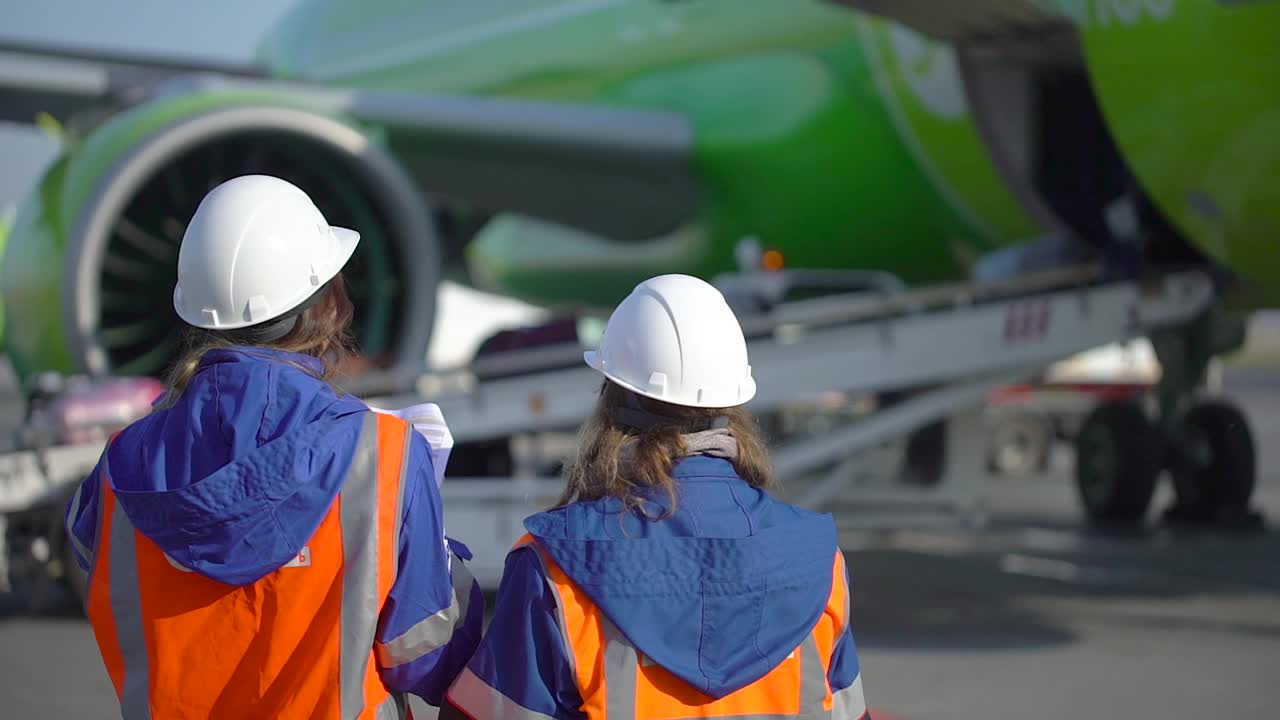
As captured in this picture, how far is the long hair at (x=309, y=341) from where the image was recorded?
1.80 meters

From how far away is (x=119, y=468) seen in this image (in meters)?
1.75

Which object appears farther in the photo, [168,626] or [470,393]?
[470,393]

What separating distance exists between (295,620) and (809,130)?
7.23 metres

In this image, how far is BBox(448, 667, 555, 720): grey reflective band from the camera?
163 cm

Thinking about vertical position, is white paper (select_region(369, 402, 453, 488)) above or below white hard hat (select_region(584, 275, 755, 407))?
below

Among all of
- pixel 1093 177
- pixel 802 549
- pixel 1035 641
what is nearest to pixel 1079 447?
pixel 1093 177

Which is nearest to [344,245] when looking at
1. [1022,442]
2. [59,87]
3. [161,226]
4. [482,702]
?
[482,702]

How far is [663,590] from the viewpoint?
1.63 metres

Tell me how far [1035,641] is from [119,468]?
4.03m

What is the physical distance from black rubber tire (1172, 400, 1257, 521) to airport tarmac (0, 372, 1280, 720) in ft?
0.99

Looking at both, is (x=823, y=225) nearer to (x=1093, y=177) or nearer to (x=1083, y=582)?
(x=1093, y=177)

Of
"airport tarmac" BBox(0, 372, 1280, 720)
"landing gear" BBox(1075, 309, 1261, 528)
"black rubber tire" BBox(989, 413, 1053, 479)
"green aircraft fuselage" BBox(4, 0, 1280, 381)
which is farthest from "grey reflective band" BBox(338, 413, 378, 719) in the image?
"black rubber tire" BBox(989, 413, 1053, 479)

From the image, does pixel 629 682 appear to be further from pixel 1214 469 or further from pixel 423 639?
pixel 1214 469

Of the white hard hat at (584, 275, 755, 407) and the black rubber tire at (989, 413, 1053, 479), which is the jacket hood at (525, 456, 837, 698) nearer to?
the white hard hat at (584, 275, 755, 407)
